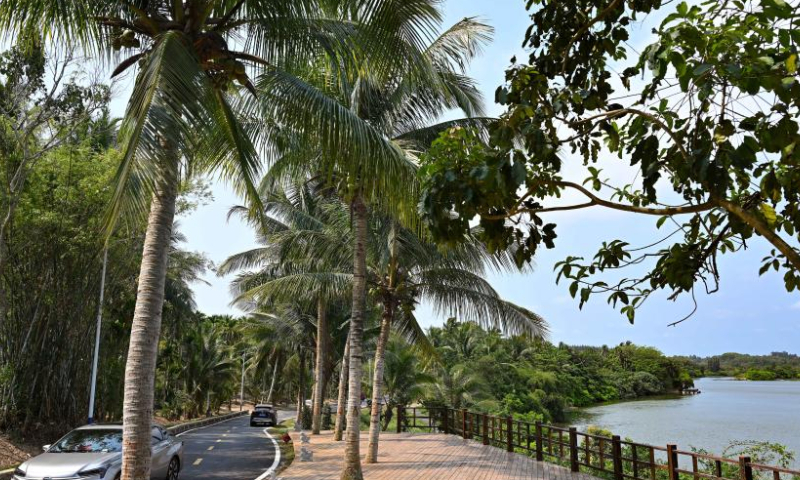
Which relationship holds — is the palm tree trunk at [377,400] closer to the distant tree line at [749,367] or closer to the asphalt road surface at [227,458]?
the asphalt road surface at [227,458]

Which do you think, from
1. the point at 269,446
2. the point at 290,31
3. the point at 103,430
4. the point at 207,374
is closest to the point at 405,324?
the point at 269,446

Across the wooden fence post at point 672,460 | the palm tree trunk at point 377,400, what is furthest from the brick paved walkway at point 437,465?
the wooden fence post at point 672,460

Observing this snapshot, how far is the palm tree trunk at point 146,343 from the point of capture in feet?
20.8

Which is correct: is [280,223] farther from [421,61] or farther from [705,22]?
[705,22]

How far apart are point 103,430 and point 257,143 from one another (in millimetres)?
5944

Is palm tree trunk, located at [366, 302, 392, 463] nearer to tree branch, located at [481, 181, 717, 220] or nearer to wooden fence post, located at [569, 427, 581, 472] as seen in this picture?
wooden fence post, located at [569, 427, 581, 472]

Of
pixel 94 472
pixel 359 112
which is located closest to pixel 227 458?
pixel 94 472

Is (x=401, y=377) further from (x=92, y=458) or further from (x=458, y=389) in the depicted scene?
(x=92, y=458)

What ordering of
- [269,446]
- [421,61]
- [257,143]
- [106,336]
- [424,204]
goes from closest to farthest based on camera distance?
[424,204] < [421,61] < [257,143] < [269,446] < [106,336]

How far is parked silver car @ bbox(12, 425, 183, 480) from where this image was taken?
30.3 feet

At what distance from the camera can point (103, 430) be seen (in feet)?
35.8

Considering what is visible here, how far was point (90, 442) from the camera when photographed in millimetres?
10414

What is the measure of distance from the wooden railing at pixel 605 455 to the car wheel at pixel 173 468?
24.9ft

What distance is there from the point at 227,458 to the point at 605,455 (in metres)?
10.2
